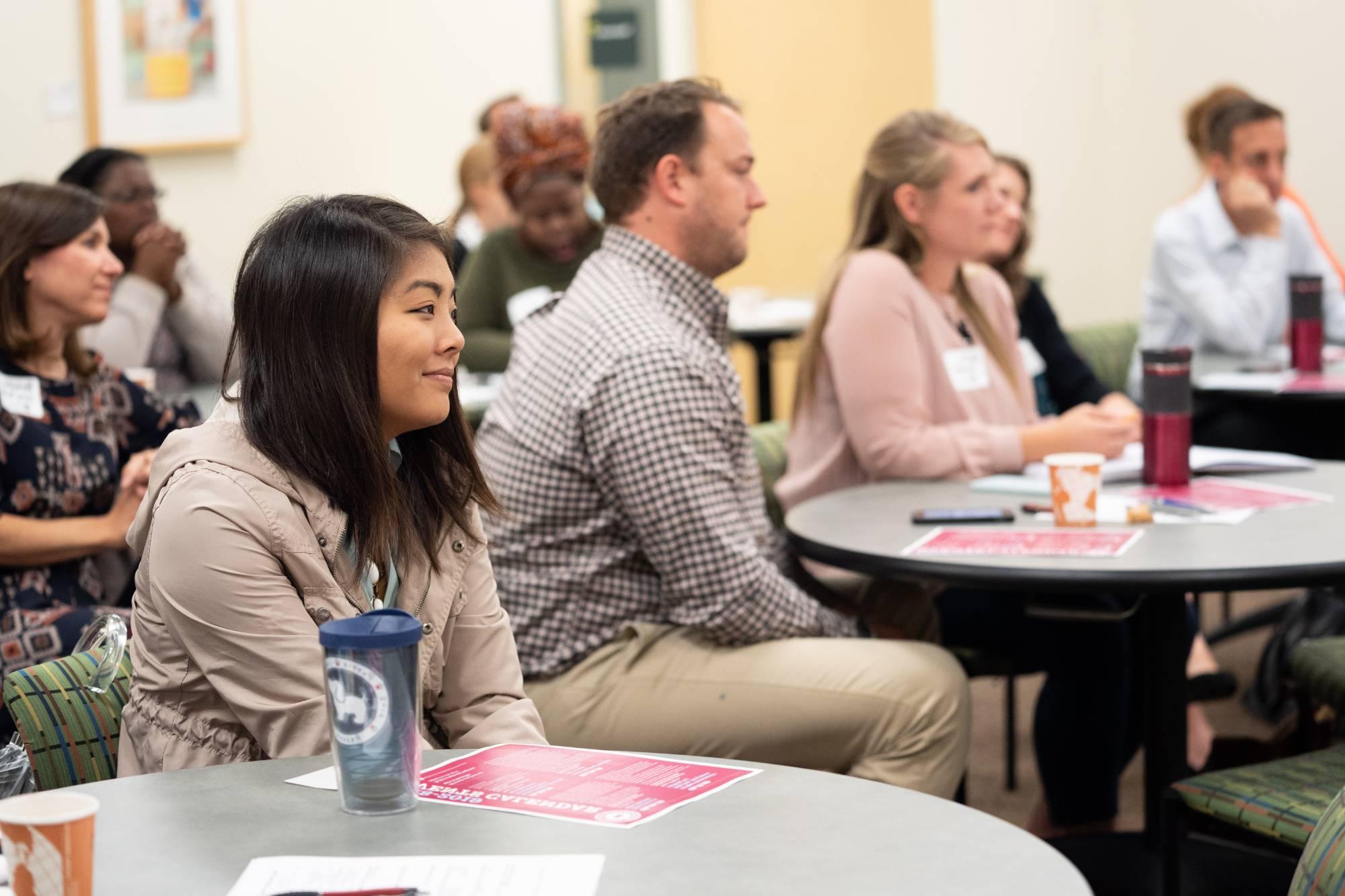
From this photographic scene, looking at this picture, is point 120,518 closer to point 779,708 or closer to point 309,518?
point 779,708

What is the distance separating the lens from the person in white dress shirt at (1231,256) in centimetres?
468

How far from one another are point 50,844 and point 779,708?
137 cm

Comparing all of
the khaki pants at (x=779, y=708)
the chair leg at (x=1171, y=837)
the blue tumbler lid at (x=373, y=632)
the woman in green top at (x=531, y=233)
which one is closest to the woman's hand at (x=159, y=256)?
the woman in green top at (x=531, y=233)

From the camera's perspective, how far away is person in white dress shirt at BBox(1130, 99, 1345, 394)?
15.4 feet

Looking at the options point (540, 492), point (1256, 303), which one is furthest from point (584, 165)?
point (540, 492)

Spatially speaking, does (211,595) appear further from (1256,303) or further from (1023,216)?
(1256,303)

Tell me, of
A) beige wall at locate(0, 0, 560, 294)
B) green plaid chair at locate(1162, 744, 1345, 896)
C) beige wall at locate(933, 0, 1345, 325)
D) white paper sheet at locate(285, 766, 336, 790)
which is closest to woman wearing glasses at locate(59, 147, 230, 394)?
beige wall at locate(0, 0, 560, 294)

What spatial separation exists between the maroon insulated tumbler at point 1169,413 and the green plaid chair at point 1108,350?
6.34ft

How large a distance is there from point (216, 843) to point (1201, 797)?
1.30 m

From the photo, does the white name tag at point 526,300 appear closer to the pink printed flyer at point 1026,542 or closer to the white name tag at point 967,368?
the white name tag at point 967,368

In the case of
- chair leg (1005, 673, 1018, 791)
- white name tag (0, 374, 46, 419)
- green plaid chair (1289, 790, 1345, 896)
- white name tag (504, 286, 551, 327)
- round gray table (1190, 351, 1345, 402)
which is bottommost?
chair leg (1005, 673, 1018, 791)

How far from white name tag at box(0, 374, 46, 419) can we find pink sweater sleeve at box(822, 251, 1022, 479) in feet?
4.62

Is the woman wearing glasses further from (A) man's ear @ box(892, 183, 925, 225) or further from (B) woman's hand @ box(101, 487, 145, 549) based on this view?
(A) man's ear @ box(892, 183, 925, 225)

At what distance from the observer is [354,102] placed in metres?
7.20
